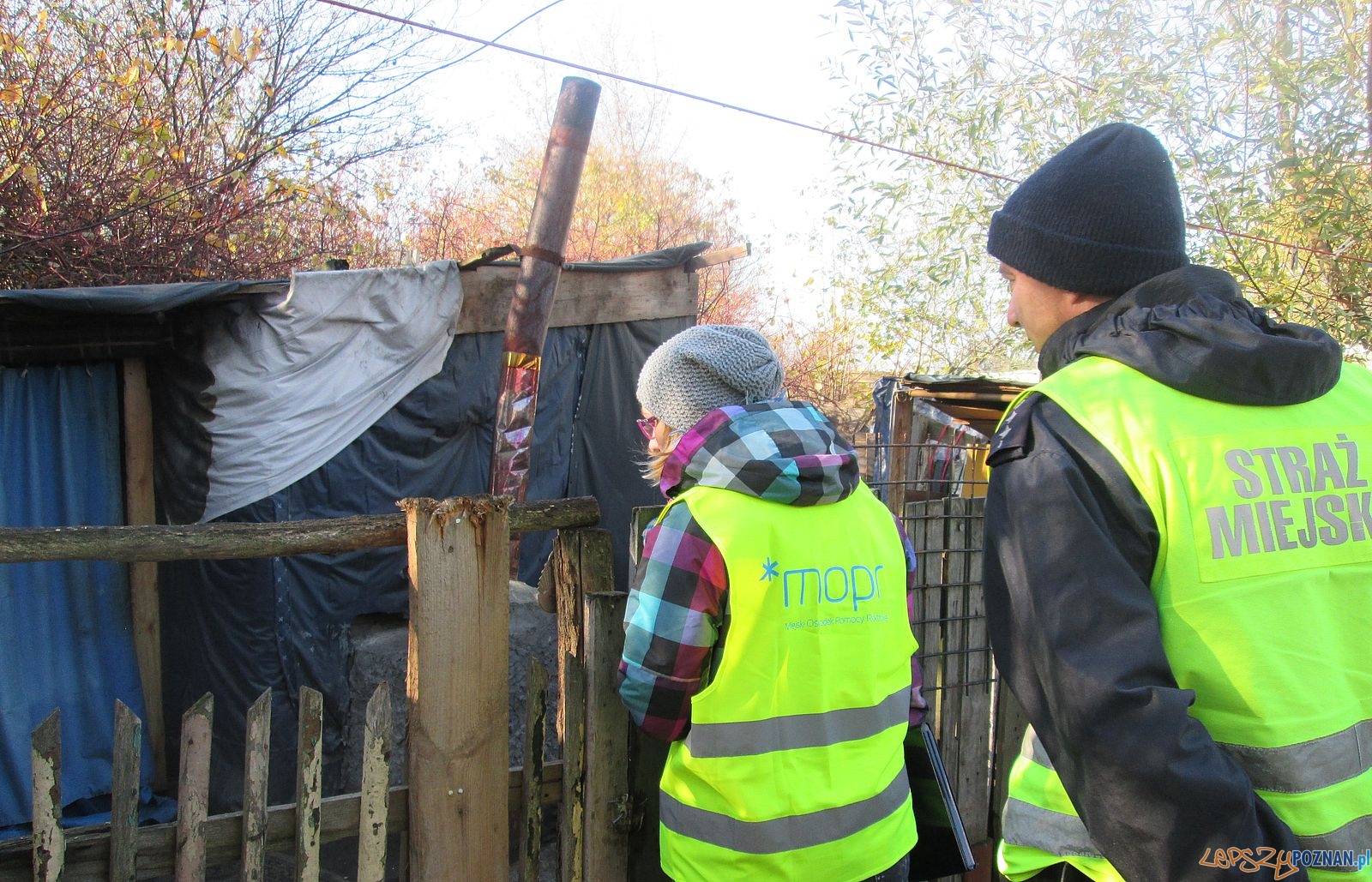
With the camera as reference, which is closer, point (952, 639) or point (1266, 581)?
point (1266, 581)

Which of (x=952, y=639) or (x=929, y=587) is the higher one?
(x=929, y=587)

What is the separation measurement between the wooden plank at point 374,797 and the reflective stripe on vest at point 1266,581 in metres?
1.73

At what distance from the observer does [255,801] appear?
2.13 meters

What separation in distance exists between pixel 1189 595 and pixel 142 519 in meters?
5.63

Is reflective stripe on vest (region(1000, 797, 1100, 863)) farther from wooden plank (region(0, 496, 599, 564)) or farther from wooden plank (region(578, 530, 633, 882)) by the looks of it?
wooden plank (region(0, 496, 599, 564))

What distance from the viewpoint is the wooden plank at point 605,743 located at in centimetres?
230

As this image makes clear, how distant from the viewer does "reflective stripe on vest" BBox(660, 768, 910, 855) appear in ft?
5.68

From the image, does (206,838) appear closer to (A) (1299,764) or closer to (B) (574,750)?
(B) (574,750)

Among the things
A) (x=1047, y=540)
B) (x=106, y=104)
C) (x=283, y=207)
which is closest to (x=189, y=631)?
(x=106, y=104)

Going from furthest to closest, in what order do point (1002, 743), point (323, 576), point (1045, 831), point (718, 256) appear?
point (718, 256), point (323, 576), point (1002, 743), point (1045, 831)

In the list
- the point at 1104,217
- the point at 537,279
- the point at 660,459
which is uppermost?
the point at 537,279

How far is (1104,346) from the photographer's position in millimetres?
1327

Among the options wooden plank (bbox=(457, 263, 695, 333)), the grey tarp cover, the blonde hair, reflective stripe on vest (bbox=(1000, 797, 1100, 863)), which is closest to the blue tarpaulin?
the grey tarp cover

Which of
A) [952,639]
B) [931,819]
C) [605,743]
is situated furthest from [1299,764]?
[952,639]
